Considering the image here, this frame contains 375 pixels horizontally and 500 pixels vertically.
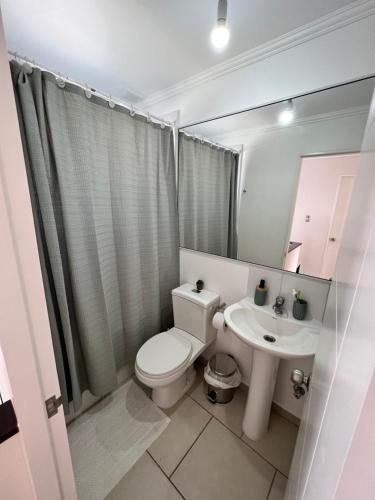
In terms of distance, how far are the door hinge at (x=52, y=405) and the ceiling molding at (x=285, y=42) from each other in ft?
6.32

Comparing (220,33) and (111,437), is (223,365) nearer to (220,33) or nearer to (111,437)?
(111,437)

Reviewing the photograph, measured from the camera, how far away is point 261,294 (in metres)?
1.35

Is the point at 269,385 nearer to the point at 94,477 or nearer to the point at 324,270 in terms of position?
the point at 324,270

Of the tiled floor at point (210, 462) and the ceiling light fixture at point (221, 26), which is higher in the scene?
the ceiling light fixture at point (221, 26)

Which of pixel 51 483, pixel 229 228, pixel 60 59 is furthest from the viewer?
pixel 229 228

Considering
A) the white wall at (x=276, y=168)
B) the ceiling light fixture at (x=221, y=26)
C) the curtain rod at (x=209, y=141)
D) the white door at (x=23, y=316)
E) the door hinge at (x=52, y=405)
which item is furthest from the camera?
the curtain rod at (x=209, y=141)

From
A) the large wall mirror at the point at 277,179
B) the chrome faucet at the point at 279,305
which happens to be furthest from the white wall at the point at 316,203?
the chrome faucet at the point at 279,305

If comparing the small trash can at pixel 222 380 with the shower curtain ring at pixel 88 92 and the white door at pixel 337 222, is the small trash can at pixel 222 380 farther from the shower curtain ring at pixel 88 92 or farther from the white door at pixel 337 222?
the shower curtain ring at pixel 88 92

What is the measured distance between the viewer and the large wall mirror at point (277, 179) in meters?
1.04

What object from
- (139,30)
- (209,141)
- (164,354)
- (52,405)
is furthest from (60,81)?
(164,354)

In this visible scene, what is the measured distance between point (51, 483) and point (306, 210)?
61.6 inches

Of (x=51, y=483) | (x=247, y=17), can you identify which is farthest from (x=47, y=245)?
(x=247, y=17)

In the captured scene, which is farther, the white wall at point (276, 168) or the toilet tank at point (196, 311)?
the toilet tank at point (196, 311)

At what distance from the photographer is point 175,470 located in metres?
1.18
